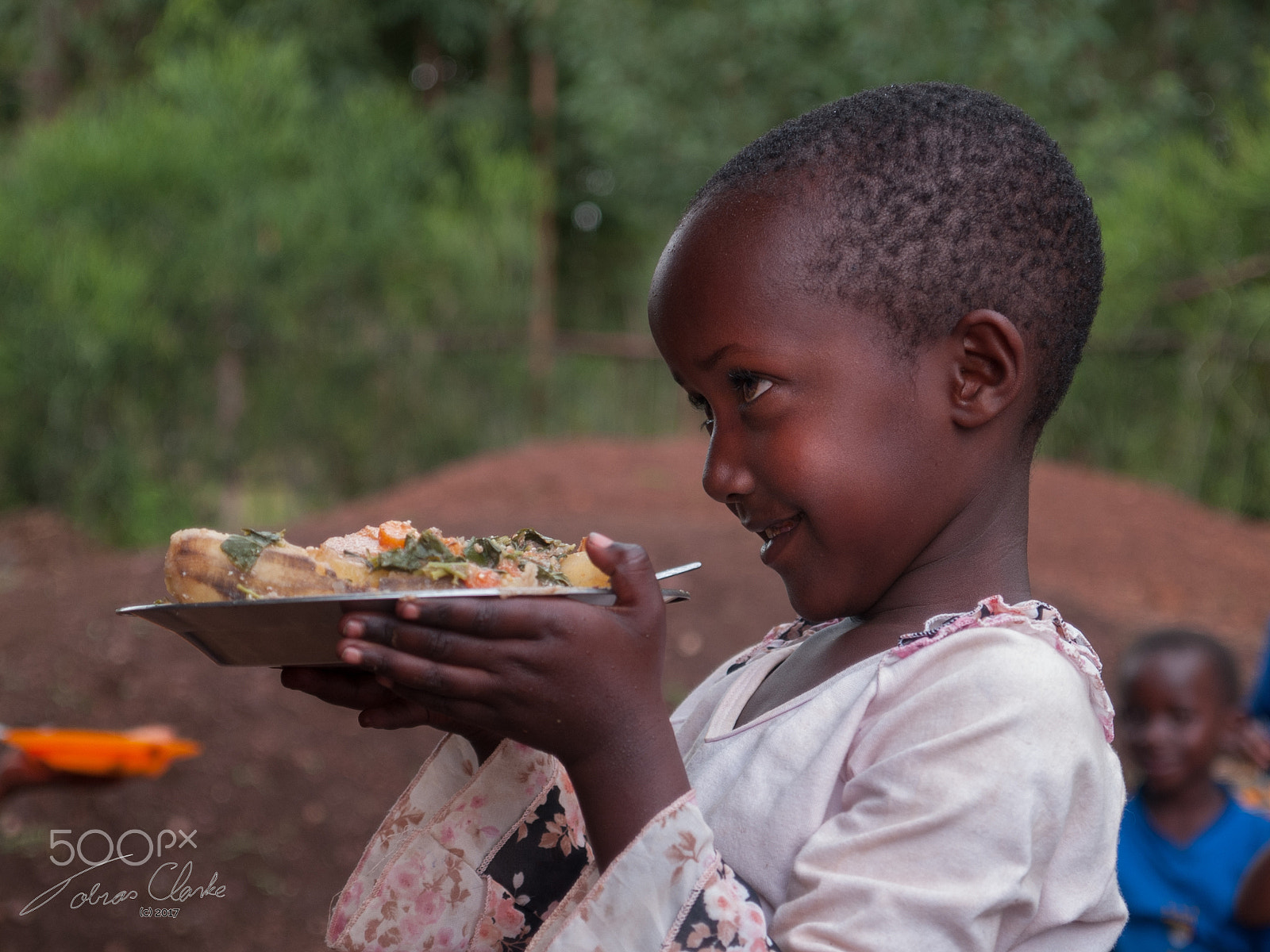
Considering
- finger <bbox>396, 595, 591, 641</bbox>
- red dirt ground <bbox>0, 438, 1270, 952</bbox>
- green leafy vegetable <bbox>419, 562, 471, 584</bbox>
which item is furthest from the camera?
red dirt ground <bbox>0, 438, 1270, 952</bbox>

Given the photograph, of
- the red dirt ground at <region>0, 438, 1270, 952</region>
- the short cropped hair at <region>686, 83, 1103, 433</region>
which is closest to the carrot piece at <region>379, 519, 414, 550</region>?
the short cropped hair at <region>686, 83, 1103, 433</region>

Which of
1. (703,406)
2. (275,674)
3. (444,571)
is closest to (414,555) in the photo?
(444,571)

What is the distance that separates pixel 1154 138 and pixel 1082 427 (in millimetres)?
4173

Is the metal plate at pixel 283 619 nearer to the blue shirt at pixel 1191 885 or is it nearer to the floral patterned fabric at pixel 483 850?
the floral patterned fabric at pixel 483 850

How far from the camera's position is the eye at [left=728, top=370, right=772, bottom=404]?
137 cm

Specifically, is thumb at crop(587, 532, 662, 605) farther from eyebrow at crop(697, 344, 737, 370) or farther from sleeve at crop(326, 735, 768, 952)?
sleeve at crop(326, 735, 768, 952)

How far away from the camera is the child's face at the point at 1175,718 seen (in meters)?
3.24

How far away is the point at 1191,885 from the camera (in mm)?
3068

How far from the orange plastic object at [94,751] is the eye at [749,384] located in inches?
112

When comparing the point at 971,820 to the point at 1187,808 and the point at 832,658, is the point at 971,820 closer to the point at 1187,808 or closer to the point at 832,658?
the point at 832,658

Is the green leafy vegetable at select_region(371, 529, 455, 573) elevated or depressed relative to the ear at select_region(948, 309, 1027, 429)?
depressed

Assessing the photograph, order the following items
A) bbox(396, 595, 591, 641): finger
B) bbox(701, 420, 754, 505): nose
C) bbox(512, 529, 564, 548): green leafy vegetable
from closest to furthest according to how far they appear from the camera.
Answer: bbox(396, 595, 591, 641): finger, bbox(701, 420, 754, 505): nose, bbox(512, 529, 564, 548): green leafy vegetable

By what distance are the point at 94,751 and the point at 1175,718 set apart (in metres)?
3.16

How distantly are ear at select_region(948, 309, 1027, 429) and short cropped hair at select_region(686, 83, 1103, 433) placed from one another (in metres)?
0.03
